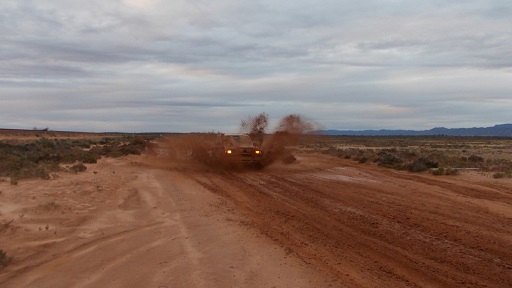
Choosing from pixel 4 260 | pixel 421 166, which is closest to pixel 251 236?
pixel 4 260

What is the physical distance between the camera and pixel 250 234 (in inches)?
382

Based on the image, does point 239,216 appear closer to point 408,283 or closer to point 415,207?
point 415,207

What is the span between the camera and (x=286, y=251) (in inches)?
329

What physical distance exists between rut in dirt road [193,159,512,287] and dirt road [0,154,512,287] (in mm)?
29

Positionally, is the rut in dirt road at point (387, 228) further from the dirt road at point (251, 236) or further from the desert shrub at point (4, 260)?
the desert shrub at point (4, 260)

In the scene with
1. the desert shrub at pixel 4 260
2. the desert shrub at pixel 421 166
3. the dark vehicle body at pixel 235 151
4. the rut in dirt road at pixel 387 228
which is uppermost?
the dark vehicle body at pixel 235 151

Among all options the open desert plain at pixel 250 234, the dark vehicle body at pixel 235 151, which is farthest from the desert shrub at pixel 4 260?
the dark vehicle body at pixel 235 151

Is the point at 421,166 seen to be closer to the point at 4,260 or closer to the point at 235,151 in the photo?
the point at 235,151

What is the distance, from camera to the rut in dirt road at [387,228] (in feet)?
24.1

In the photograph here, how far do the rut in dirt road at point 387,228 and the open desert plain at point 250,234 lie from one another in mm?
26

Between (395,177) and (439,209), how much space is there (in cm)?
928

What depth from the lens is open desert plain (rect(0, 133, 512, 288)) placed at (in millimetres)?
7138

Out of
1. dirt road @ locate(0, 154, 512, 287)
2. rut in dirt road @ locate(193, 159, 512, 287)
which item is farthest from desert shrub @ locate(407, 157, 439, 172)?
dirt road @ locate(0, 154, 512, 287)

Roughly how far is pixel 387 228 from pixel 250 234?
2.82m
